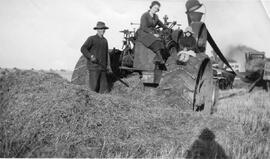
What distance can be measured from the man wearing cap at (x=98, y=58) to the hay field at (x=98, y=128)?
1.48 meters

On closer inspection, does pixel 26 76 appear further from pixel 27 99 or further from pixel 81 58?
pixel 81 58

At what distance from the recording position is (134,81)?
8367 millimetres

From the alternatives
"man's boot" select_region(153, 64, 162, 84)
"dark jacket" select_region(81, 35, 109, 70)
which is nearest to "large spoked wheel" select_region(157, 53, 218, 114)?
"man's boot" select_region(153, 64, 162, 84)

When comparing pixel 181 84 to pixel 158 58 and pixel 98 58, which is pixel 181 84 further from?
pixel 98 58

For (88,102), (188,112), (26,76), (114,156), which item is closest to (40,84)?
(26,76)

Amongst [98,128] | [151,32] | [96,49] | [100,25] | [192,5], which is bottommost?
[98,128]

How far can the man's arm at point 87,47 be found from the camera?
772 cm

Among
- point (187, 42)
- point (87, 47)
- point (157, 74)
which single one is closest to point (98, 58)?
point (87, 47)

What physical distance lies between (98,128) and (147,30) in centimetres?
343

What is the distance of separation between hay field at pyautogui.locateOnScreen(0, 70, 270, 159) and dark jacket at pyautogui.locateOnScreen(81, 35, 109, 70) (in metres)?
1.52

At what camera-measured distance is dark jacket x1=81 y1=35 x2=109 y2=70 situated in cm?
784

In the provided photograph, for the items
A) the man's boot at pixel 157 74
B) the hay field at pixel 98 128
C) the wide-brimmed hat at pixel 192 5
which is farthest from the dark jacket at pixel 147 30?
the hay field at pixel 98 128

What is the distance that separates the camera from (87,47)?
790 centimetres

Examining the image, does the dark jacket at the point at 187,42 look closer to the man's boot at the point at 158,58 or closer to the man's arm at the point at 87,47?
the man's boot at the point at 158,58
